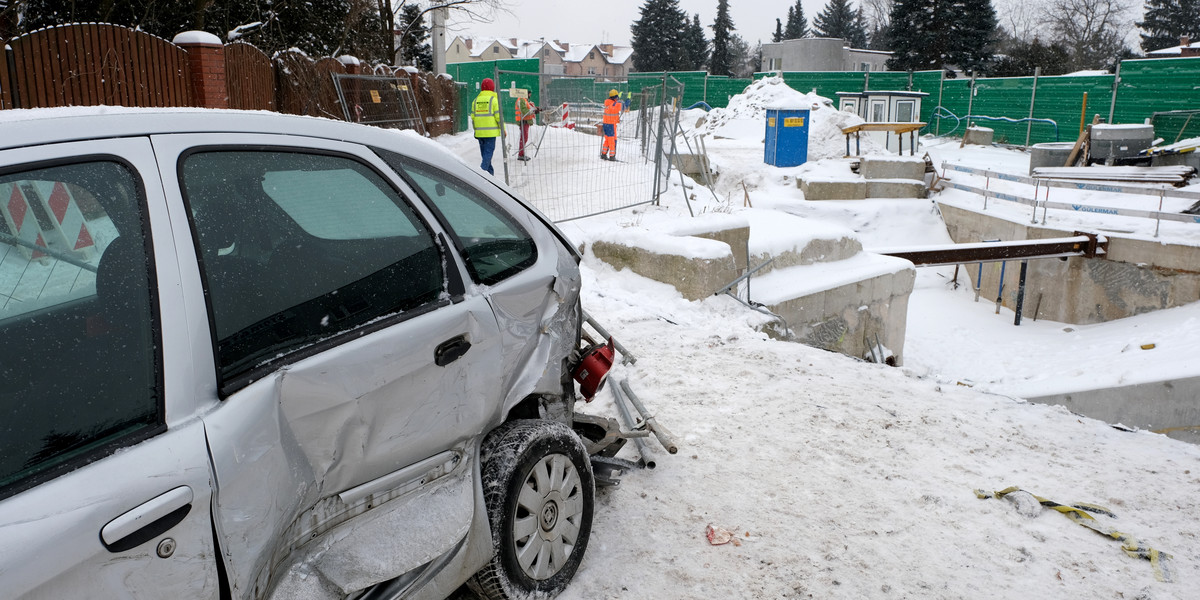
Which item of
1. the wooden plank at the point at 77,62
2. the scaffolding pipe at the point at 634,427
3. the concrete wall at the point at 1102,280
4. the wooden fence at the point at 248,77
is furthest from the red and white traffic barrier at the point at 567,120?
the concrete wall at the point at 1102,280

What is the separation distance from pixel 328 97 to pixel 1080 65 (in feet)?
159

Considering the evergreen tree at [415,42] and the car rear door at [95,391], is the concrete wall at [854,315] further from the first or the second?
the evergreen tree at [415,42]

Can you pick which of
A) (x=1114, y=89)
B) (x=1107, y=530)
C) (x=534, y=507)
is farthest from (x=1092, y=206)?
(x=534, y=507)

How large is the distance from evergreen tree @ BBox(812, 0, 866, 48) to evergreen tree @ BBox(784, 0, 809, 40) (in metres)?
12.6

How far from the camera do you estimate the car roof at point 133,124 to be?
5.24ft

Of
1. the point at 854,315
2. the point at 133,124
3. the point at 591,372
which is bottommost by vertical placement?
the point at 854,315

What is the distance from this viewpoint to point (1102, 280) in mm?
13336

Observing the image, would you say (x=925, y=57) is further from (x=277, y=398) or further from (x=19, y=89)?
(x=277, y=398)

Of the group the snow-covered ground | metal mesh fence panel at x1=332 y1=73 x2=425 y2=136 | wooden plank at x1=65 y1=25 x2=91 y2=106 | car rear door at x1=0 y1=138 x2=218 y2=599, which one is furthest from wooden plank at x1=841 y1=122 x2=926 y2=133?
car rear door at x1=0 y1=138 x2=218 y2=599

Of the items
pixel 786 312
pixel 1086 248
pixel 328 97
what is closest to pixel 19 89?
pixel 328 97

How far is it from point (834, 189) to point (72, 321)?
59.1 feet

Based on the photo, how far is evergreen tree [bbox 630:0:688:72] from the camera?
64.8 m

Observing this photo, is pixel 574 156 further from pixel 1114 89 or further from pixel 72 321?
pixel 1114 89

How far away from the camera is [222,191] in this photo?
1.98 metres
